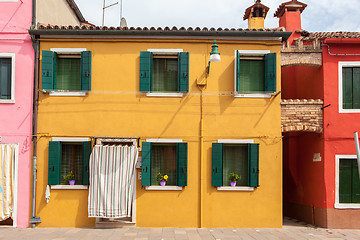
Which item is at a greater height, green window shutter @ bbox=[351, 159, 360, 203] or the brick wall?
the brick wall

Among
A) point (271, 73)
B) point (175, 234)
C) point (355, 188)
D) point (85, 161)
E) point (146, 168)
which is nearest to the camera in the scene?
point (175, 234)

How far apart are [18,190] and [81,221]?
2094 millimetres

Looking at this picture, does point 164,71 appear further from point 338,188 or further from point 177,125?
point 338,188

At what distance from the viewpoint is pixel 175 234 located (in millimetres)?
9719

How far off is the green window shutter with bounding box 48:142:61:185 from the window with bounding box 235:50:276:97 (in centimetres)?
568

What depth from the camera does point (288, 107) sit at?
36.3 ft

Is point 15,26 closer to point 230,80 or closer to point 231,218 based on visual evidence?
point 230,80

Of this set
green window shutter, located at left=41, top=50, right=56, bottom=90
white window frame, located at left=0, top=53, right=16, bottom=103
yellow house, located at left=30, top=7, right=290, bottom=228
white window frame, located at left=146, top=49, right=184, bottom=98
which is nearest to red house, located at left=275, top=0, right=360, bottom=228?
yellow house, located at left=30, top=7, right=290, bottom=228

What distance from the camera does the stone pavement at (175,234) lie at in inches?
367

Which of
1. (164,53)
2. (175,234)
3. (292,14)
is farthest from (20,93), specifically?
(292,14)

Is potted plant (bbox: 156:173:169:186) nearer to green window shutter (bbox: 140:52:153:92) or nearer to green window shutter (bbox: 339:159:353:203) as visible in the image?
green window shutter (bbox: 140:52:153:92)

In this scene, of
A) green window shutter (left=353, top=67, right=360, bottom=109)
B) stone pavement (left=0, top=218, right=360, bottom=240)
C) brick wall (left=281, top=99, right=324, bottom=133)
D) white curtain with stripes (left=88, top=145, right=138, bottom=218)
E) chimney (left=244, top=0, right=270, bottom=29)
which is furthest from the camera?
chimney (left=244, top=0, right=270, bottom=29)

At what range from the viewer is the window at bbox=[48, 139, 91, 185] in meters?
10.5

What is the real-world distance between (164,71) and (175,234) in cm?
492
